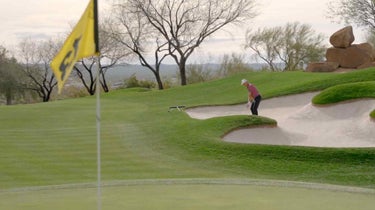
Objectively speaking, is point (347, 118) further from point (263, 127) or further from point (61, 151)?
point (61, 151)

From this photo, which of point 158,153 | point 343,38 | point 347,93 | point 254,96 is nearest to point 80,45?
point 158,153

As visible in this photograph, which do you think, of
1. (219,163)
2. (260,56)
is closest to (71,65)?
(219,163)

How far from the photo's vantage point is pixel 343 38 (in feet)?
117

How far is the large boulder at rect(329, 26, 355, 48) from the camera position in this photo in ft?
117

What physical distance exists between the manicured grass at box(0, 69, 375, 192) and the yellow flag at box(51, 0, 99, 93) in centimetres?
681

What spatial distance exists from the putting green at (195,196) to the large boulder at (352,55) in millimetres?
28058

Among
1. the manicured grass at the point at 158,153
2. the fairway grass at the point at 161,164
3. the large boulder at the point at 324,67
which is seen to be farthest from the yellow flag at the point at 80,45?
the large boulder at the point at 324,67

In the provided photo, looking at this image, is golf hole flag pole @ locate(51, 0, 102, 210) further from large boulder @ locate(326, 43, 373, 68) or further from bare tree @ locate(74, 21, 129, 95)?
bare tree @ locate(74, 21, 129, 95)

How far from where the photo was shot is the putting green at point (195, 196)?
7.67 metres

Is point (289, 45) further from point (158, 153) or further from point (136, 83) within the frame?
point (158, 153)

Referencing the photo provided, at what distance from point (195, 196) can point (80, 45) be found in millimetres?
3358

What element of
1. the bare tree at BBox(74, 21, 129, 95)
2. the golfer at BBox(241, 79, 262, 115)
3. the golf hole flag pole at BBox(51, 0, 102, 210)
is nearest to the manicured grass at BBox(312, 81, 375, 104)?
the golfer at BBox(241, 79, 262, 115)

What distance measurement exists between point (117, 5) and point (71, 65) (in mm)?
43821

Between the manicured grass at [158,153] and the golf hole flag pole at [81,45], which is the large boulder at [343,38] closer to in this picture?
the manicured grass at [158,153]
